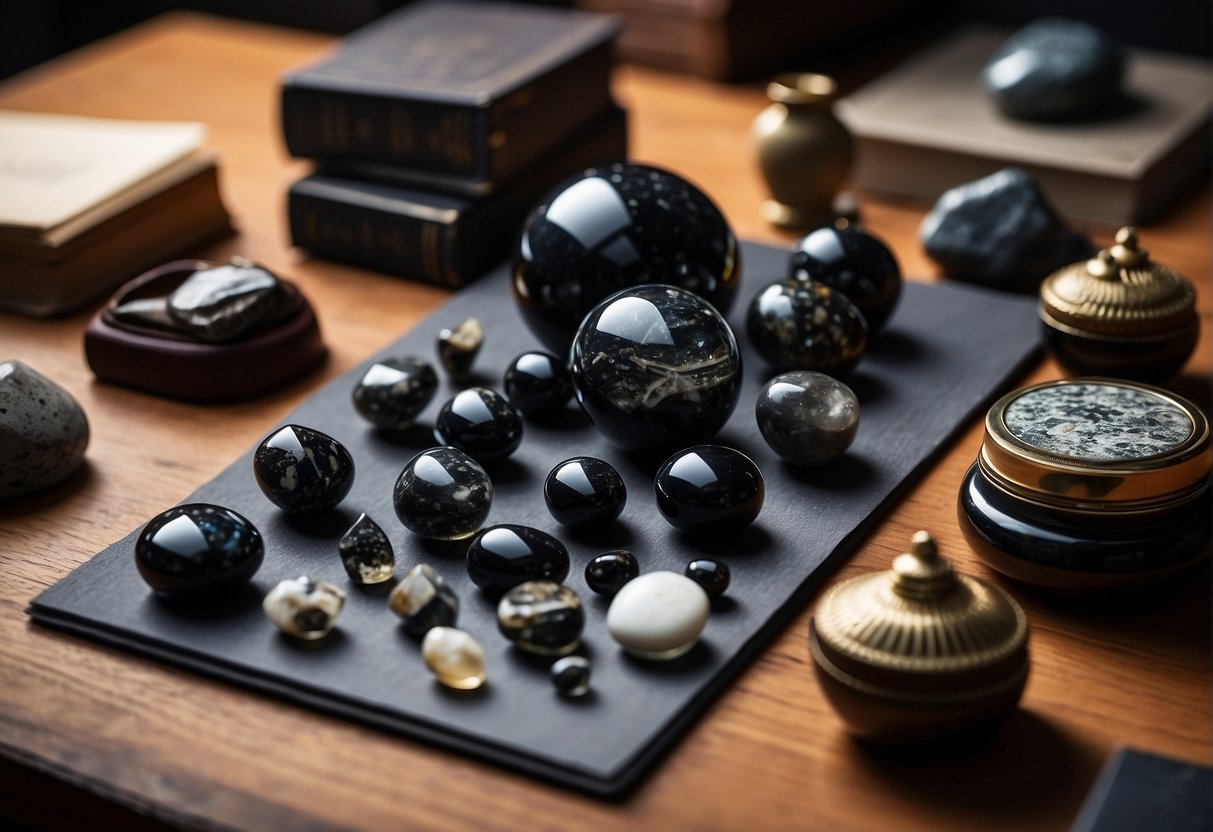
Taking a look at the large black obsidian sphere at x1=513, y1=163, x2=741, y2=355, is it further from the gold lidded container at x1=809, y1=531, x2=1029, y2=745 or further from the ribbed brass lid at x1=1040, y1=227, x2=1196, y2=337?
the gold lidded container at x1=809, y1=531, x2=1029, y2=745

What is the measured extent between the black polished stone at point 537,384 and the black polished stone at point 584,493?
138 mm

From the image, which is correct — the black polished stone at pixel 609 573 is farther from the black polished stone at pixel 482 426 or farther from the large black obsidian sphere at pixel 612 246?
the large black obsidian sphere at pixel 612 246

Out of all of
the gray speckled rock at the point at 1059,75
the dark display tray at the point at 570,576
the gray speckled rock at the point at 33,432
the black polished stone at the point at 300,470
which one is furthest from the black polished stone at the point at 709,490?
the gray speckled rock at the point at 1059,75

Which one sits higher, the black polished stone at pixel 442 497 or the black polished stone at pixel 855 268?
the black polished stone at pixel 855 268

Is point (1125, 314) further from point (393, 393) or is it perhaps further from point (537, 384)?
point (393, 393)

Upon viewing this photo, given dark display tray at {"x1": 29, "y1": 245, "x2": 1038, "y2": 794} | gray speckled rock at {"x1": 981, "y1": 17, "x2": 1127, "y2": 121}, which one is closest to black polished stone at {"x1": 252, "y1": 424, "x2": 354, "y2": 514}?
Result: dark display tray at {"x1": 29, "y1": 245, "x2": 1038, "y2": 794}

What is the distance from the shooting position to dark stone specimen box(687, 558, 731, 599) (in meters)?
0.82

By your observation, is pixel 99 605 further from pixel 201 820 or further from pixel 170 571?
pixel 201 820

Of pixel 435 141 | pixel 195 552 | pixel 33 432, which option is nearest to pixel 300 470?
pixel 195 552

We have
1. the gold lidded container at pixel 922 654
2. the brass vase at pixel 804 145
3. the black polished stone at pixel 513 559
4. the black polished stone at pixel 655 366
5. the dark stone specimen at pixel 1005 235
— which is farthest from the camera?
the brass vase at pixel 804 145

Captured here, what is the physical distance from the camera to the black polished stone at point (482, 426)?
3.16 feet

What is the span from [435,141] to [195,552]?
23.9 inches

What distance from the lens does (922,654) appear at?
0.67 m

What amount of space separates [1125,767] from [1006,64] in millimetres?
979
